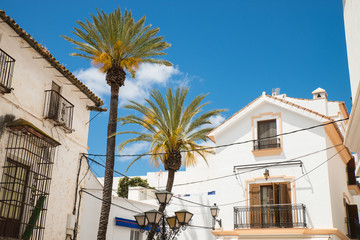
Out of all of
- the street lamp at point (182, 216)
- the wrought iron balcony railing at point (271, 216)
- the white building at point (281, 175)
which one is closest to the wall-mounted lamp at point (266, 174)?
the white building at point (281, 175)

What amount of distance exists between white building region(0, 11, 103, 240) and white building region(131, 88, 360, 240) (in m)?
7.03

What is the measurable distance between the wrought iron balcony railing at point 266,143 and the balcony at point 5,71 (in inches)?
443

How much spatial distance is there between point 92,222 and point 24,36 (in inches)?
379

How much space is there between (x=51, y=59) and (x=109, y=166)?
17.4ft

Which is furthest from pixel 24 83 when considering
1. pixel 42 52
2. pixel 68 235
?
pixel 68 235

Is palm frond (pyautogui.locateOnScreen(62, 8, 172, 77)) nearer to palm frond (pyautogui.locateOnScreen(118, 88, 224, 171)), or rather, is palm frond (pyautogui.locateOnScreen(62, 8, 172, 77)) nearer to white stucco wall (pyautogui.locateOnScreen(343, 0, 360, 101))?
palm frond (pyautogui.locateOnScreen(118, 88, 224, 171))

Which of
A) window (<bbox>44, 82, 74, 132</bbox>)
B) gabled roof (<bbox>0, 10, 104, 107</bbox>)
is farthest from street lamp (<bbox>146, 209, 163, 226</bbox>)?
gabled roof (<bbox>0, 10, 104, 107</bbox>)

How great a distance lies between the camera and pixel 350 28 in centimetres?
636

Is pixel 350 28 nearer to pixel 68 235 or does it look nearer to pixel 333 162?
pixel 68 235

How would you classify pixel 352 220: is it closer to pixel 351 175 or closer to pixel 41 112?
pixel 351 175

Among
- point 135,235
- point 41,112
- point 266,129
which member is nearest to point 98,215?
point 135,235

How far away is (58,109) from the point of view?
1609cm

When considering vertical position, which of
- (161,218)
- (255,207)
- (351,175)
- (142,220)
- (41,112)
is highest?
(41,112)

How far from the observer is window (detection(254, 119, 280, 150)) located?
19984 mm
